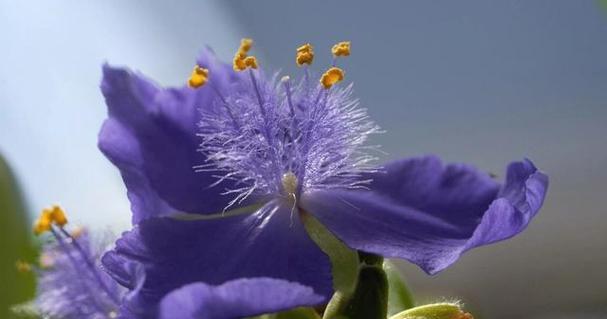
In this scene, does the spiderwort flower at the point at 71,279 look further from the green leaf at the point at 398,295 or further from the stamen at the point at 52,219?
the green leaf at the point at 398,295

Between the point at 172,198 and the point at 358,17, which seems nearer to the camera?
the point at 172,198

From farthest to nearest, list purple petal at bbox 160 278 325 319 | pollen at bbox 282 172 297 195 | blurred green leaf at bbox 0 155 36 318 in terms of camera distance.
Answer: blurred green leaf at bbox 0 155 36 318
pollen at bbox 282 172 297 195
purple petal at bbox 160 278 325 319

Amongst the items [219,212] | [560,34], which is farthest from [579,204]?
[219,212]

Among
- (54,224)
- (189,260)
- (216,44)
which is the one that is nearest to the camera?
(189,260)

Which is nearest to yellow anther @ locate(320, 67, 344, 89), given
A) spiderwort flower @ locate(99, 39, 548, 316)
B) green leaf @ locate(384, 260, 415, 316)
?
spiderwort flower @ locate(99, 39, 548, 316)

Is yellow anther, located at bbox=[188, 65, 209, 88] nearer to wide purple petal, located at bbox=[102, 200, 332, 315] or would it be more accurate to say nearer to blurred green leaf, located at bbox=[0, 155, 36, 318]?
wide purple petal, located at bbox=[102, 200, 332, 315]

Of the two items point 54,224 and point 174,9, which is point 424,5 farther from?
point 54,224

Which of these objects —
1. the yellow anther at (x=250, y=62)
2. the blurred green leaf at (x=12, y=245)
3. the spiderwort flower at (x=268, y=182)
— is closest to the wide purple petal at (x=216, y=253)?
the spiderwort flower at (x=268, y=182)

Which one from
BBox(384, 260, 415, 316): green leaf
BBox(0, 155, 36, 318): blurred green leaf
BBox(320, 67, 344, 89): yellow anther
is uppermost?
BBox(320, 67, 344, 89): yellow anther
